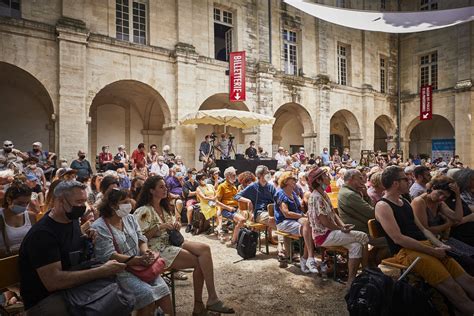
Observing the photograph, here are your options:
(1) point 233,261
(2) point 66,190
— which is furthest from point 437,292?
(2) point 66,190

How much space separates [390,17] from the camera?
36.3 ft

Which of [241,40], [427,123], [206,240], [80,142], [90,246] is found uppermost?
[241,40]

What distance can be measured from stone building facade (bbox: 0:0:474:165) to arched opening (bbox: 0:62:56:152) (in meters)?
0.04

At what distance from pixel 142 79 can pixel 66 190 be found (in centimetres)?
1013

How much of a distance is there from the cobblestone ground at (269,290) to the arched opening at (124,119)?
1048 centimetres

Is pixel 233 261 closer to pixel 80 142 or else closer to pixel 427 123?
pixel 80 142

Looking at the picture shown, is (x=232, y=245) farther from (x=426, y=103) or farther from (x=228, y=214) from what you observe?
(x=426, y=103)

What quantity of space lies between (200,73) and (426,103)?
15500mm

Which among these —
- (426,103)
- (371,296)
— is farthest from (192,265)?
(426,103)

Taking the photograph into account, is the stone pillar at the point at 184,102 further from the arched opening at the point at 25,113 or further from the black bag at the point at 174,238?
the black bag at the point at 174,238

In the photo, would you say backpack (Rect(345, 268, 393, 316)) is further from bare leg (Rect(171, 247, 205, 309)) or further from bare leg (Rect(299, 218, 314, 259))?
bare leg (Rect(299, 218, 314, 259))

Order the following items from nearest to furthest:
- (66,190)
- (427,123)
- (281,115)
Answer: (66,190) < (281,115) < (427,123)

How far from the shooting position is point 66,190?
2287mm

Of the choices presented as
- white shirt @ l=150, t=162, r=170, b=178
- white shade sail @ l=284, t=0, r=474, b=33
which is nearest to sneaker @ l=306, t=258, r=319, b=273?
white shirt @ l=150, t=162, r=170, b=178
